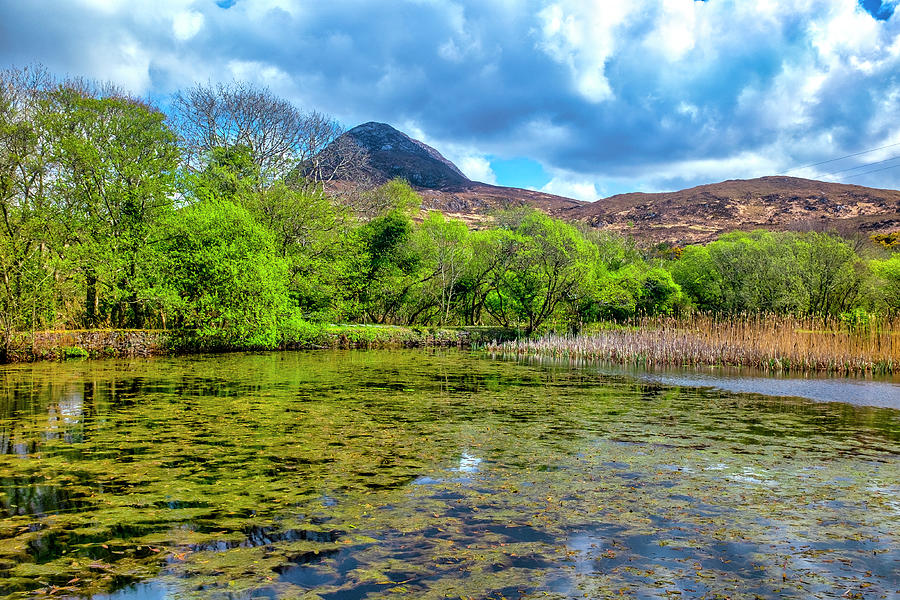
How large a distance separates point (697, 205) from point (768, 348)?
104329 millimetres

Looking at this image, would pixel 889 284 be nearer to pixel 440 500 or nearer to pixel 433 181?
pixel 440 500

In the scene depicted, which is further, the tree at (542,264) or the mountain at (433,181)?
the mountain at (433,181)

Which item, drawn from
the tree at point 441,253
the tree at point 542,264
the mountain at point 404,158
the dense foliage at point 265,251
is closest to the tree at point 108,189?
the dense foliage at point 265,251

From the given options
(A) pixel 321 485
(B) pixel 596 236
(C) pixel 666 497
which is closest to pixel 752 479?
(C) pixel 666 497

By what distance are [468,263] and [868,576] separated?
3711 centimetres

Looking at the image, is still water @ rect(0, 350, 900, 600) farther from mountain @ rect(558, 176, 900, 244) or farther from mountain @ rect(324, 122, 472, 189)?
mountain @ rect(324, 122, 472, 189)

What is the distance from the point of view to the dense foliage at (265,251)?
23.3 meters

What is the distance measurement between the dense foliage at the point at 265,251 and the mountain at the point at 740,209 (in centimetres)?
5141

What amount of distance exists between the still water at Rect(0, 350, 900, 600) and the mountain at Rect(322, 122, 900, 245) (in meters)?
69.9

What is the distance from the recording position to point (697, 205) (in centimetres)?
11562

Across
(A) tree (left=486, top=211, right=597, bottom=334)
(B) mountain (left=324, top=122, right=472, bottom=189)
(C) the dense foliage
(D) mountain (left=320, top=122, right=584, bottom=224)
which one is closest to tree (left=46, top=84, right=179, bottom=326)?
(C) the dense foliage

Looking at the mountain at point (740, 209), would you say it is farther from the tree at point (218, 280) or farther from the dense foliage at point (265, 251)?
the tree at point (218, 280)

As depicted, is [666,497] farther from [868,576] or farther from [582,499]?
[868,576]

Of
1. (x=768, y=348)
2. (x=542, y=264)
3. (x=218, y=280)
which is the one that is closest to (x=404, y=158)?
(x=542, y=264)
